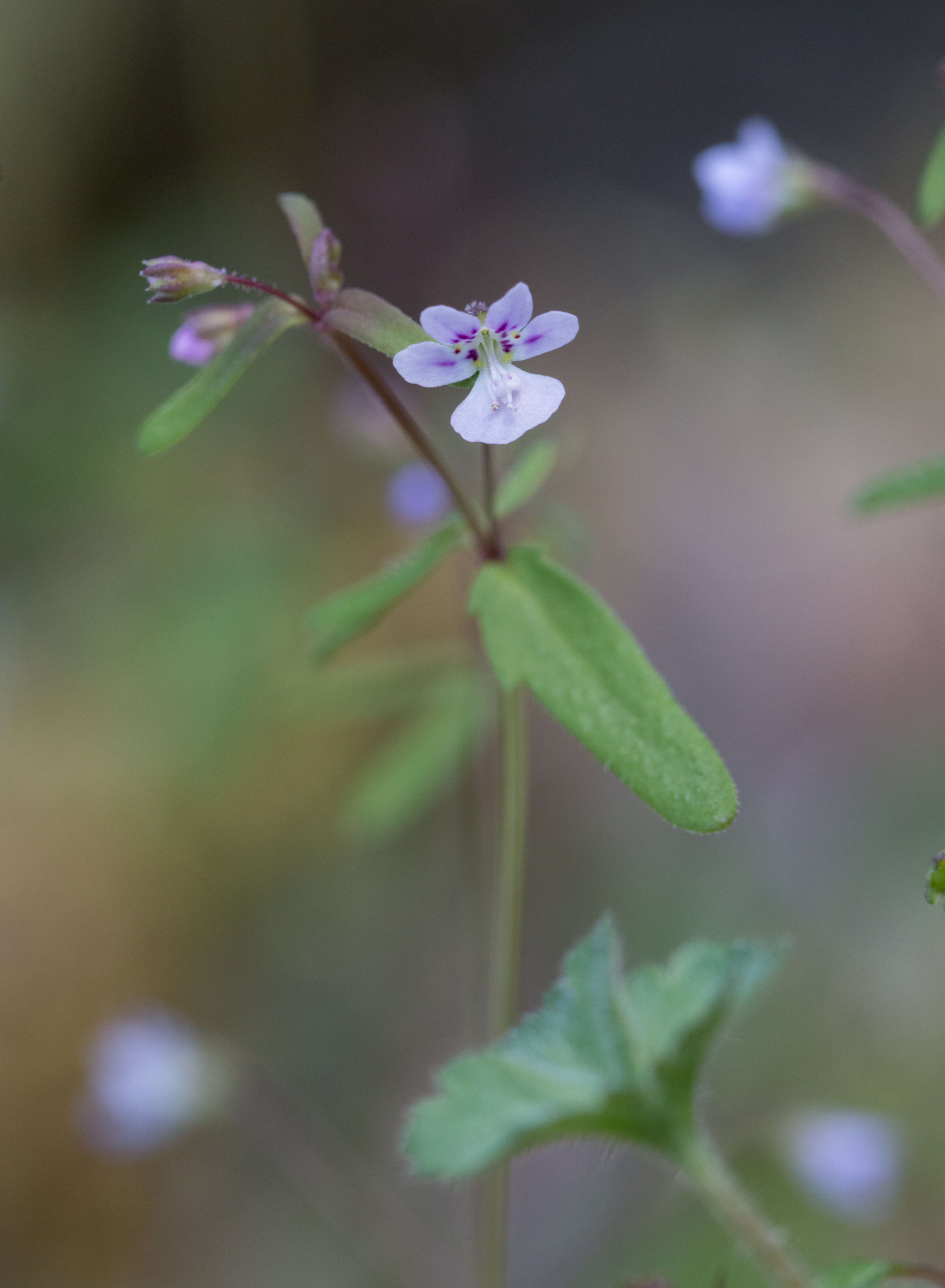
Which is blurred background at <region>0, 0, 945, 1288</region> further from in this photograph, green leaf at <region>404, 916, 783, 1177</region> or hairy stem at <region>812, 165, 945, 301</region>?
green leaf at <region>404, 916, 783, 1177</region>

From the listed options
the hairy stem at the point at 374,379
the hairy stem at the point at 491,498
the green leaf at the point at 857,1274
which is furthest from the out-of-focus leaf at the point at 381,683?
the green leaf at the point at 857,1274

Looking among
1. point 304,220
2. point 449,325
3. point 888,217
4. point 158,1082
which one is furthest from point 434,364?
point 158,1082

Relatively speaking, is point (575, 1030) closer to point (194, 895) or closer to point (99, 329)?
point (194, 895)

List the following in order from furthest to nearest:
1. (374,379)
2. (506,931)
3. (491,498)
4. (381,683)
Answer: (381,683)
(506,931)
(491,498)
(374,379)

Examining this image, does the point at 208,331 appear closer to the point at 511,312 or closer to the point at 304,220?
the point at 304,220

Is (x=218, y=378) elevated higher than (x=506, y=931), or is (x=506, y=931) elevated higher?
(x=218, y=378)

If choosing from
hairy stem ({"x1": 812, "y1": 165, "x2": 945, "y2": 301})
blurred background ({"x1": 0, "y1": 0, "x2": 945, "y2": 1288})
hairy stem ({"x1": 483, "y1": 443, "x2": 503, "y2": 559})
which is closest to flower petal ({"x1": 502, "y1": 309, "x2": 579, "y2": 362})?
hairy stem ({"x1": 483, "y1": 443, "x2": 503, "y2": 559})

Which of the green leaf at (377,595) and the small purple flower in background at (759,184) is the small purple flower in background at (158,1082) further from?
the small purple flower in background at (759,184)
